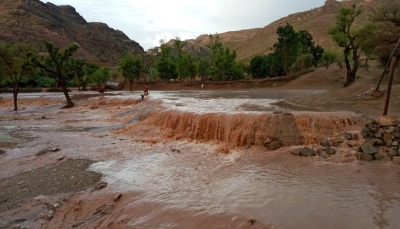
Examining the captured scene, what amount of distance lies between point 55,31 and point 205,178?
322 ft

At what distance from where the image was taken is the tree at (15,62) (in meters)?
24.9

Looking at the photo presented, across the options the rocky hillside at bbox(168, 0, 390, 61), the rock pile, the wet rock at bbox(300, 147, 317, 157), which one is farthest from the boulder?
the rocky hillside at bbox(168, 0, 390, 61)

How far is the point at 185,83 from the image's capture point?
4809 cm

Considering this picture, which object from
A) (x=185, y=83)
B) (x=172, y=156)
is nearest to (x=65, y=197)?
(x=172, y=156)

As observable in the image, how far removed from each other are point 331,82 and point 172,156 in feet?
105

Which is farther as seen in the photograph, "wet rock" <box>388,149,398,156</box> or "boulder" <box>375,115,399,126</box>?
"boulder" <box>375,115,399,126</box>

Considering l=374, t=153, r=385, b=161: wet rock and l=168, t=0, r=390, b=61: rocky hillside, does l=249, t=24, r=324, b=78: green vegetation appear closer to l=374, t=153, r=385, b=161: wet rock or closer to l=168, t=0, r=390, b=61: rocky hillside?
l=168, t=0, r=390, b=61: rocky hillside

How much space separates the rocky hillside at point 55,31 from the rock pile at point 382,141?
81.1 metres

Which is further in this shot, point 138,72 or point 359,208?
point 138,72

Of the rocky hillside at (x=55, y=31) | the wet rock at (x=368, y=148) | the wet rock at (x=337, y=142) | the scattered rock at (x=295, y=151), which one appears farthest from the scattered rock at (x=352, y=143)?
the rocky hillside at (x=55, y=31)

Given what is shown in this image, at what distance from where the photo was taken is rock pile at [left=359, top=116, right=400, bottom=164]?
28.1 ft

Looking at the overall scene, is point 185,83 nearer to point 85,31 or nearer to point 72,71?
point 72,71

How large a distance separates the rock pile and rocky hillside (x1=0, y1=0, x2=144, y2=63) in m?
81.1

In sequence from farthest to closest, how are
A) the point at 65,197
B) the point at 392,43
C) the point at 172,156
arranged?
the point at 392,43 < the point at 172,156 < the point at 65,197
